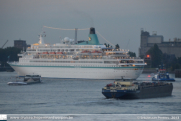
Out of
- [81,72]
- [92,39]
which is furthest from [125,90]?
[92,39]

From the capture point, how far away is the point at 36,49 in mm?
110000

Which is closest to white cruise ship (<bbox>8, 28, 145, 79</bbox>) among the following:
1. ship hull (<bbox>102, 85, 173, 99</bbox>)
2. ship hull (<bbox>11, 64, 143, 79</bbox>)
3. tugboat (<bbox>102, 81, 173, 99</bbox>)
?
ship hull (<bbox>11, 64, 143, 79</bbox>)

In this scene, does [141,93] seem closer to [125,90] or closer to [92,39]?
[125,90]

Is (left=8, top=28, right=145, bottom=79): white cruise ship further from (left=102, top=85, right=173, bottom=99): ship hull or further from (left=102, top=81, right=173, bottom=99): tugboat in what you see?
(left=102, top=81, right=173, bottom=99): tugboat

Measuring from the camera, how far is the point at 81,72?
100500mm

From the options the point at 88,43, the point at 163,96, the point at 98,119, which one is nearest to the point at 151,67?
the point at 88,43

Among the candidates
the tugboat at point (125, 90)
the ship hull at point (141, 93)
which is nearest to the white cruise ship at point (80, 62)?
the ship hull at point (141, 93)

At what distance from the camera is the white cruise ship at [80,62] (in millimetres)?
96938

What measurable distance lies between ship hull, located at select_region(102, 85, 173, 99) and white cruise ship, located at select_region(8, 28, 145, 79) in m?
34.3

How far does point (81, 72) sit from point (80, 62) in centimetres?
271

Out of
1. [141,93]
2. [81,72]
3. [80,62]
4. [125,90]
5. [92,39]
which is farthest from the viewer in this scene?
[92,39]

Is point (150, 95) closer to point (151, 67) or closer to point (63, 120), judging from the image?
point (63, 120)

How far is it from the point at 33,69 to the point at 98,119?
238 ft

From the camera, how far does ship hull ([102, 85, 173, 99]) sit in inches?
1978
